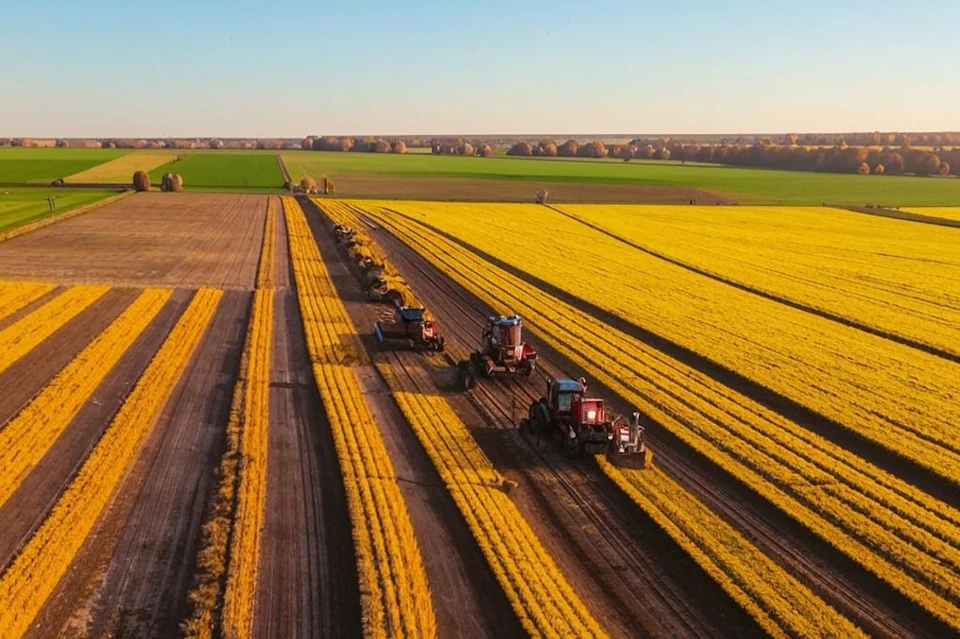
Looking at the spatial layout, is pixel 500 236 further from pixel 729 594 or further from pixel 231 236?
pixel 729 594

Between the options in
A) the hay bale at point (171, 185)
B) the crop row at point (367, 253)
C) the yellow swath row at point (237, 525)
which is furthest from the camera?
the hay bale at point (171, 185)

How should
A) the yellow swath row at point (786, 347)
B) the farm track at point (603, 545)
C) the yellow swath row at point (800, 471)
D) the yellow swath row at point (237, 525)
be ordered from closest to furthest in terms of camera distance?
the yellow swath row at point (237, 525) < the farm track at point (603, 545) < the yellow swath row at point (800, 471) < the yellow swath row at point (786, 347)

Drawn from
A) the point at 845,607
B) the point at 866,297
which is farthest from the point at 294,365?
the point at 866,297

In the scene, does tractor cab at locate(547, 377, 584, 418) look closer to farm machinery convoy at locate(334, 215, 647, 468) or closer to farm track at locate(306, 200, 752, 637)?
farm machinery convoy at locate(334, 215, 647, 468)

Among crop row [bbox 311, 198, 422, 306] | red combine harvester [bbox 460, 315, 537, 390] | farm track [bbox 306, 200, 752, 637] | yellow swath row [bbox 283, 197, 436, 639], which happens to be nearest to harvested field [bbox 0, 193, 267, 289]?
crop row [bbox 311, 198, 422, 306]

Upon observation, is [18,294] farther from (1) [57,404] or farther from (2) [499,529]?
(2) [499,529]

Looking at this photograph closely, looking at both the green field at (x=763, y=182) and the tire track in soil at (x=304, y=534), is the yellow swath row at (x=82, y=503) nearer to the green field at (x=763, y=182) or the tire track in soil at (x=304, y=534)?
the tire track in soil at (x=304, y=534)

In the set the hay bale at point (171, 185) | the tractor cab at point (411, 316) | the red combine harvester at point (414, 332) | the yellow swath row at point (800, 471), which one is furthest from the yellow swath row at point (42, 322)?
the hay bale at point (171, 185)

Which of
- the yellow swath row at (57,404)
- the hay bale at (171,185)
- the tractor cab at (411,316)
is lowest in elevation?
→ the yellow swath row at (57,404)

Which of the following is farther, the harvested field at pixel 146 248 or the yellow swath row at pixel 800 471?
the harvested field at pixel 146 248
